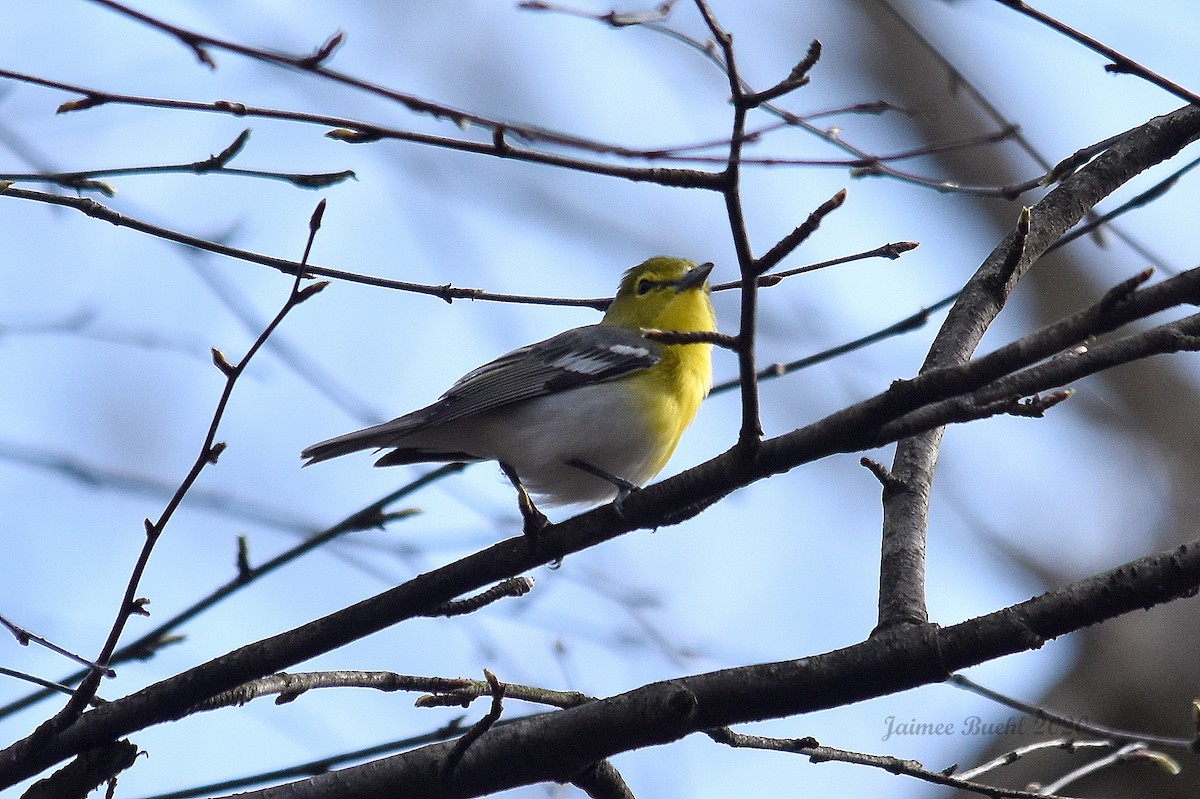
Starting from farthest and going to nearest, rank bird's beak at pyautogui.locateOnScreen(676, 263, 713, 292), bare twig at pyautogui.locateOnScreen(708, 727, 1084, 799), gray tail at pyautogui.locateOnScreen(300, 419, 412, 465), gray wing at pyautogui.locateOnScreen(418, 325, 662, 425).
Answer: bird's beak at pyautogui.locateOnScreen(676, 263, 713, 292)
gray wing at pyautogui.locateOnScreen(418, 325, 662, 425)
gray tail at pyautogui.locateOnScreen(300, 419, 412, 465)
bare twig at pyautogui.locateOnScreen(708, 727, 1084, 799)

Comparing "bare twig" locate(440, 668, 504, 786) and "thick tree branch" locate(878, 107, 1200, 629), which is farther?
"thick tree branch" locate(878, 107, 1200, 629)

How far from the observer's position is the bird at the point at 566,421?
16.4 feet

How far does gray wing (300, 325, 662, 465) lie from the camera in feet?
15.4

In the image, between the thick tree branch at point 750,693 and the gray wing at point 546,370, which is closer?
the thick tree branch at point 750,693

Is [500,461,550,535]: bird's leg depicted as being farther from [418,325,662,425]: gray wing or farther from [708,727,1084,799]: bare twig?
[418,325,662,425]: gray wing

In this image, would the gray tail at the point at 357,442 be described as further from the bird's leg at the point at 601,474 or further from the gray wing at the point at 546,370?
the bird's leg at the point at 601,474

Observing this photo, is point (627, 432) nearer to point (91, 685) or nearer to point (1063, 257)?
point (91, 685)

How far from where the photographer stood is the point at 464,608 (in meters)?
3.33

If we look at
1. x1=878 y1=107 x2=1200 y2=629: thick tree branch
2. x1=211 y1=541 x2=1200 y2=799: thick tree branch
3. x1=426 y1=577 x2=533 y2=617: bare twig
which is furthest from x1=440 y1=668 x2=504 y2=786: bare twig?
x1=878 y1=107 x2=1200 y2=629: thick tree branch

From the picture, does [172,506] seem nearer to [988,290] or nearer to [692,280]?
[988,290]

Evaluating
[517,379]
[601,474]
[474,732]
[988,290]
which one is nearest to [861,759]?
[474,732]

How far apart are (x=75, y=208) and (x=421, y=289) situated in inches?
36.3

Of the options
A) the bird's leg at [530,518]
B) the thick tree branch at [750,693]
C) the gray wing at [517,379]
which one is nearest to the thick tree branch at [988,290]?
the thick tree branch at [750,693]

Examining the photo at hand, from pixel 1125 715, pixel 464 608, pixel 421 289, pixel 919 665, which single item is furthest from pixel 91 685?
pixel 1125 715
